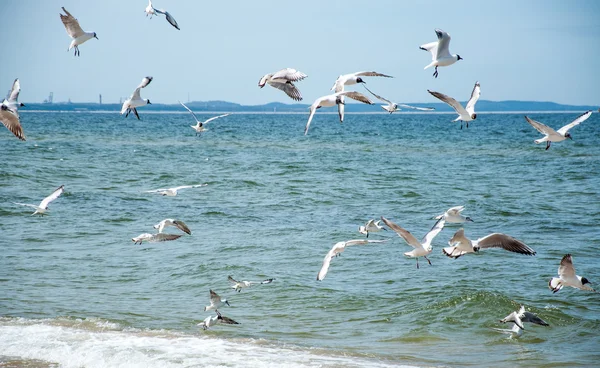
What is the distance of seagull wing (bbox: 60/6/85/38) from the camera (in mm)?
10393

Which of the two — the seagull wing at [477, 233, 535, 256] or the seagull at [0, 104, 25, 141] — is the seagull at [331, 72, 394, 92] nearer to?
the seagull wing at [477, 233, 535, 256]

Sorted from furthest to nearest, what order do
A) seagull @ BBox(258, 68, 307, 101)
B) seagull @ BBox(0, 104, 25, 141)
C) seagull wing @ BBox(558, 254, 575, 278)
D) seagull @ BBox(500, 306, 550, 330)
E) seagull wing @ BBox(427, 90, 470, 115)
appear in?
1. seagull @ BBox(258, 68, 307, 101)
2. seagull @ BBox(500, 306, 550, 330)
3. seagull wing @ BBox(427, 90, 470, 115)
4. seagull @ BBox(0, 104, 25, 141)
5. seagull wing @ BBox(558, 254, 575, 278)

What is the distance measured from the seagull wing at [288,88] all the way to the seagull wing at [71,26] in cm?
286

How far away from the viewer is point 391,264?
13992mm

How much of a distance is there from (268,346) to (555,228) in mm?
9958

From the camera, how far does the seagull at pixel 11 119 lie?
897 cm

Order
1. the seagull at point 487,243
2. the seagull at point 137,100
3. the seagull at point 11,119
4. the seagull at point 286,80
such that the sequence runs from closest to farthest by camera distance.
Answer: the seagull at point 487,243 < the seagull at point 11,119 < the seagull at point 286,80 < the seagull at point 137,100

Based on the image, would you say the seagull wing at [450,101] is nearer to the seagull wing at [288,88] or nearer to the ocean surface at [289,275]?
the seagull wing at [288,88]

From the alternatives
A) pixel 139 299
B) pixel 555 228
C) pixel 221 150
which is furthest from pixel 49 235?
pixel 221 150

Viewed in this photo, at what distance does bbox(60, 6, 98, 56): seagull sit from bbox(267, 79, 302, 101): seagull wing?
2.69 meters

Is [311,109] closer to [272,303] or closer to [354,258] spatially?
[272,303]

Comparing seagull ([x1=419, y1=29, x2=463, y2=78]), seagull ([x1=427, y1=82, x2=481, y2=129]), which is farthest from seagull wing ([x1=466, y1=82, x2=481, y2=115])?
seagull ([x1=419, y1=29, x2=463, y2=78])

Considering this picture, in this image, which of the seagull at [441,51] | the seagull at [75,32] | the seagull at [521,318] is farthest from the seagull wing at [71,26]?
the seagull at [521,318]

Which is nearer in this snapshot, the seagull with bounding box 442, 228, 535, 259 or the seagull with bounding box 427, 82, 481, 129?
the seagull with bounding box 442, 228, 535, 259
